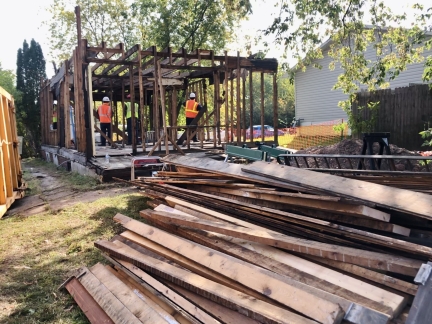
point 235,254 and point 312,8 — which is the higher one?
point 312,8

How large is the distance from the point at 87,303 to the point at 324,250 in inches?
81.4

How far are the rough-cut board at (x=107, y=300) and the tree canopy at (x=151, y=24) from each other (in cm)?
674

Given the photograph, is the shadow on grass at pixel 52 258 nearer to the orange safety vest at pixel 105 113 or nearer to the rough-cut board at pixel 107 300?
the rough-cut board at pixel 107 300

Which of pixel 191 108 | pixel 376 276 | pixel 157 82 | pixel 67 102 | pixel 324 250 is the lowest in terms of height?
pixel 376 276

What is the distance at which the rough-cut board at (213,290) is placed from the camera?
7.94 ft

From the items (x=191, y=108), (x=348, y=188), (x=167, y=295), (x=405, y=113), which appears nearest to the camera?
(x=167, y=295)

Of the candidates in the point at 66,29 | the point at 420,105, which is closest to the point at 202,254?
the point at 420,105

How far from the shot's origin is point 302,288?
2.57 metres

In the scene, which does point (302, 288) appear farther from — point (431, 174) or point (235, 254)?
point (431, 174)

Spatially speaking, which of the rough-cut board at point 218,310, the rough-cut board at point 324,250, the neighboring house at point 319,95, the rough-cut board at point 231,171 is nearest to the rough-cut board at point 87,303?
the rough-cut board at point 218,310

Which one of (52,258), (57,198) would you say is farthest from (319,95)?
(52,258)

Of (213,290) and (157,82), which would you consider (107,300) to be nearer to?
(213,290)

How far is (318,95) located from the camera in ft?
77.6

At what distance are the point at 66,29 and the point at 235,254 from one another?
30296 millimetres
